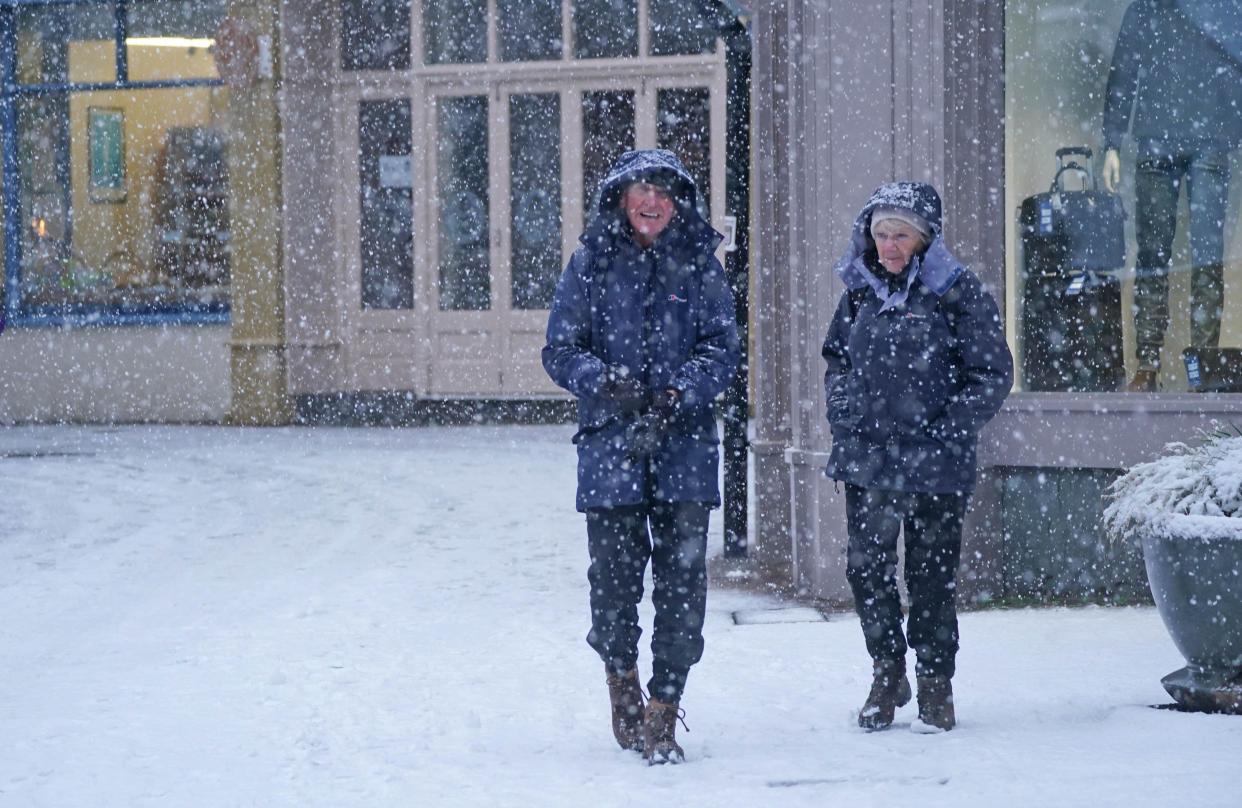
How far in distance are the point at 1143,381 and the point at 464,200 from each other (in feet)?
33.0

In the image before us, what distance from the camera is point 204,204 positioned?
1661 cm

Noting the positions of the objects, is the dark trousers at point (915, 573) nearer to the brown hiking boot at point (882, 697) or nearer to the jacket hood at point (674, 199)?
the brown hiking boot at point (882, 697)

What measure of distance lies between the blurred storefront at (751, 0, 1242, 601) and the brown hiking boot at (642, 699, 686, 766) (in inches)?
101

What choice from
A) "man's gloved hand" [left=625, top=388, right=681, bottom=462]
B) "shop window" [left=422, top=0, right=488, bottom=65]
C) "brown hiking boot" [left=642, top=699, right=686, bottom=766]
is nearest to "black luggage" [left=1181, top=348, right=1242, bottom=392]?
"man's gloved hand" [left=625, top=388, right=681, bottom=462]

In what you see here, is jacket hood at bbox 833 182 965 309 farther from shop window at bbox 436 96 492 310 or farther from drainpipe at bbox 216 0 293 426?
drainpipe at bbox 216 0 293 426

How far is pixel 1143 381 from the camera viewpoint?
703 centimetres

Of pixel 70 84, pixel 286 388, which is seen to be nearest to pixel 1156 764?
pixel 286 388

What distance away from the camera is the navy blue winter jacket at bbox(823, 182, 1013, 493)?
497 cm

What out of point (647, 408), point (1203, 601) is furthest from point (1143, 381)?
point (647, 408)

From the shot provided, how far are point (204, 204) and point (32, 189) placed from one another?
6.39 ft

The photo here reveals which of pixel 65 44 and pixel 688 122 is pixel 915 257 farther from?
pixel 65 44

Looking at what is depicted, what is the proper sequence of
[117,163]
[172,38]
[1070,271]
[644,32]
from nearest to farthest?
[1070,271], [644,32], [172,38], [117,163]

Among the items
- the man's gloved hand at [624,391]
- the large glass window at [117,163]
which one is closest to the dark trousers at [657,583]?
the man's gloved hand at [624,391]

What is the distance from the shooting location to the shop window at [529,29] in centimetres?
1602
